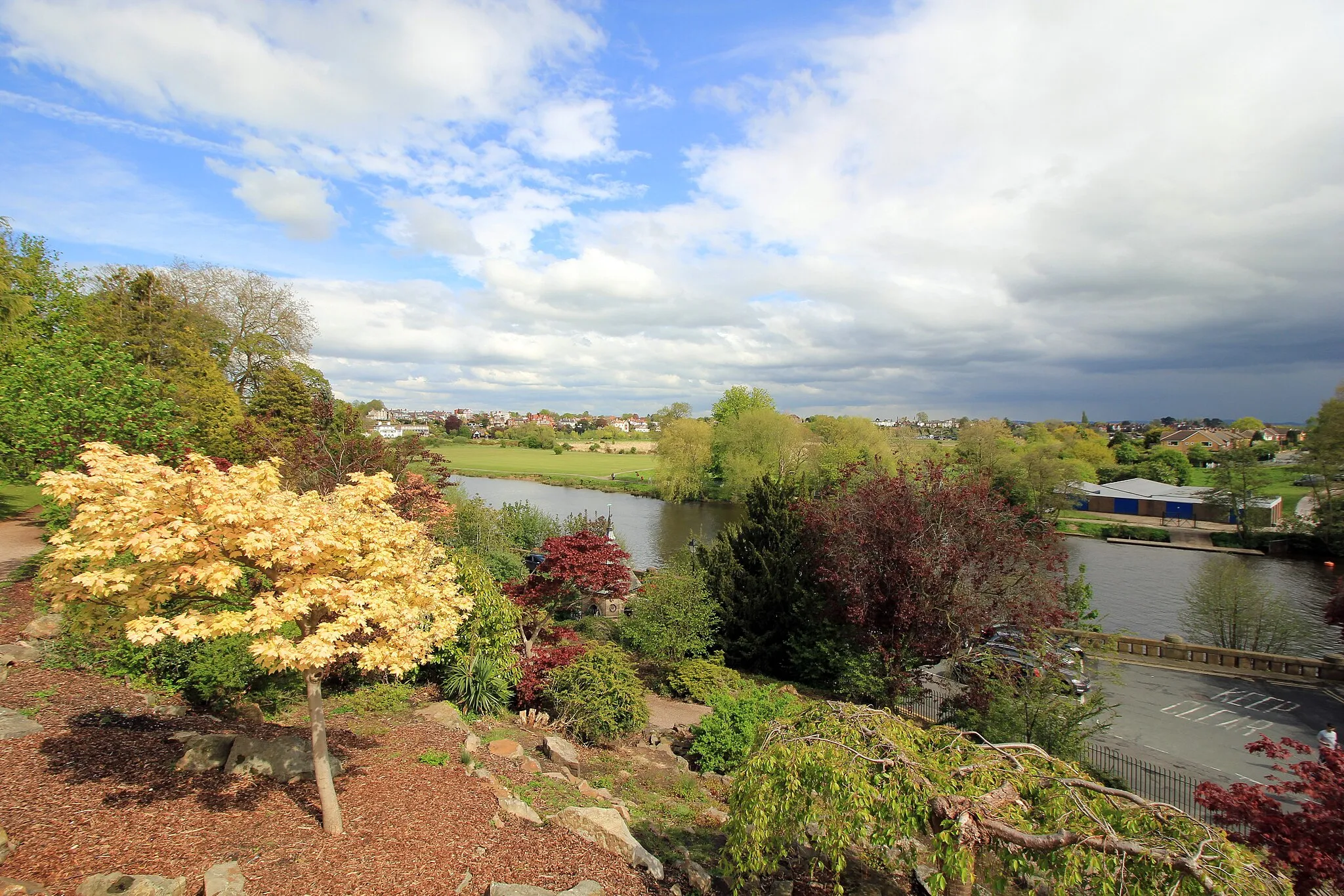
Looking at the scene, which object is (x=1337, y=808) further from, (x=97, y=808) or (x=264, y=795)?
(x=97, y=808)

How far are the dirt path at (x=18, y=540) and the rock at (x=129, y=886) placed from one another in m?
12.1

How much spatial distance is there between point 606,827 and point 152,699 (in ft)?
20.7

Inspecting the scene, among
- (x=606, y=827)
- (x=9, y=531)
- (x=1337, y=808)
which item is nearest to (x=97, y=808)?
(x=606, y=827)

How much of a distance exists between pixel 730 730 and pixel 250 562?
8006mm

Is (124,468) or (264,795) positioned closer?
(124,468)

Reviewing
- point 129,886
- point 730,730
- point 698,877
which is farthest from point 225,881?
point 730,730

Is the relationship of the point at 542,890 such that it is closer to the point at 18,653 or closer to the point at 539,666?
the point at 539,666

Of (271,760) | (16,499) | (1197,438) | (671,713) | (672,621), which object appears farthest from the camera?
→ (1197,438)

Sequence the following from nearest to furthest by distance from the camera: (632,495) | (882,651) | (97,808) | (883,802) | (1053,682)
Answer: (883,802) → (97,808) → (1053,682) → (882,651) → (632,495)

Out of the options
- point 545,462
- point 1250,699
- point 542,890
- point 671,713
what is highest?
point 542,890

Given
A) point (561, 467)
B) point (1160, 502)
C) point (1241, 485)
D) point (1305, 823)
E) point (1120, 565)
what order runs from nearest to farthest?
point (1305, 823) → point (1120, 565) → point (1241, 485) → point (1160, 502) → point (561, 467)

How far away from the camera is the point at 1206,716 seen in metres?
16.2

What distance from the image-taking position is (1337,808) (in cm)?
602

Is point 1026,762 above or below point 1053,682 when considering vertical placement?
above
